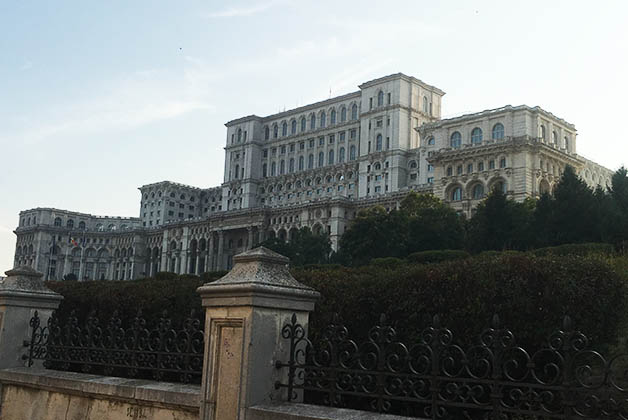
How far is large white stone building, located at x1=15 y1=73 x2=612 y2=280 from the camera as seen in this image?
252 feet

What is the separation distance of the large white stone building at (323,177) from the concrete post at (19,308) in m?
67.0

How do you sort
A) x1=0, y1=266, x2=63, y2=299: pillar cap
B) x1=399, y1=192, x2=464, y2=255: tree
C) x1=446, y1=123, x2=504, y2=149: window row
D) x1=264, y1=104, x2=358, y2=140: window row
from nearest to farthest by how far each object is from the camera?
x1=0, y1=266, x2=63, y2=299: pillar cap
x1=399, y1=192, x2=464, y2=255: tree
x1=446, y1=123, x2=504, y2=149: window row
x1=264, y1=104, x2=358, y2=140: window row

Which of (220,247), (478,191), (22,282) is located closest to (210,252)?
(220,247)

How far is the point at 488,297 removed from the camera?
9836 millimetres

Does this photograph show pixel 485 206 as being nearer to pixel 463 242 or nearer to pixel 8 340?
pixel 463 242

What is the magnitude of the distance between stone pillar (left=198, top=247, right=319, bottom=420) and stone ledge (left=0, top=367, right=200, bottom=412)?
68 centimetres

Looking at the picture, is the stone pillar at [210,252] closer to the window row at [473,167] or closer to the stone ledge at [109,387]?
the window row at [473,167]

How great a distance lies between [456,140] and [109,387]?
252 feet

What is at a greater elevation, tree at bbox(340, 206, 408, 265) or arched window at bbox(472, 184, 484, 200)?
arched window at bbox(472, 184, 484, 200)

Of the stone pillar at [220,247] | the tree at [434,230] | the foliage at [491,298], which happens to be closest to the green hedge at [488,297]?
the foliage at [491,298]

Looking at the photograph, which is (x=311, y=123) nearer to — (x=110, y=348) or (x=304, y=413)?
(x=110, y=348)

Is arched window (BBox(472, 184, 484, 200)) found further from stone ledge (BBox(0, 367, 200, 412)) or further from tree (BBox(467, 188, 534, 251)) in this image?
stone ledge (BBox(0, 367, 200, 412))

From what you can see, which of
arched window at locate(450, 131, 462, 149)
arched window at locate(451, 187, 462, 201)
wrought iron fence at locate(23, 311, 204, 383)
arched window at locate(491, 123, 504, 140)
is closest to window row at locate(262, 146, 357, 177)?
arched window at locate(450, 131, 462, 149)

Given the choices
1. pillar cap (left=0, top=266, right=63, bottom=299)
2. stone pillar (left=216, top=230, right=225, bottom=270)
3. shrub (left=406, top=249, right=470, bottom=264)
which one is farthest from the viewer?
stone pillar (left=216, top=230, right=225, bottom=270)
